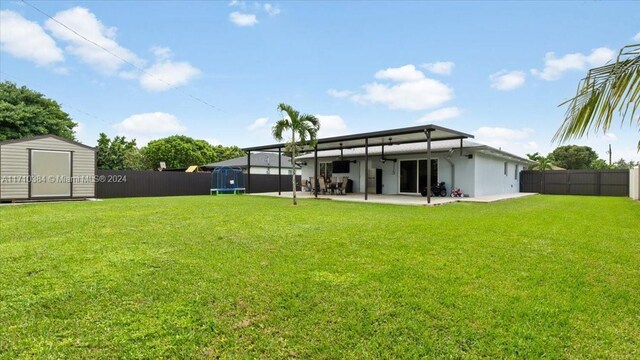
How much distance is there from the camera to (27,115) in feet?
74.3

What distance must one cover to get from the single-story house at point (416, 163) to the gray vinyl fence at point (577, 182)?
4.47 ft

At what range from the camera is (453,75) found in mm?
14750

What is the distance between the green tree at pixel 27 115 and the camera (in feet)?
72.3

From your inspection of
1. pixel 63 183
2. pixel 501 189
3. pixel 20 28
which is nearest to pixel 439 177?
pixel 501 189

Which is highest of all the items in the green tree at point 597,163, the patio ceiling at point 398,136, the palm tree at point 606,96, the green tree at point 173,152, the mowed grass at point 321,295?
the green tree at point 173,152

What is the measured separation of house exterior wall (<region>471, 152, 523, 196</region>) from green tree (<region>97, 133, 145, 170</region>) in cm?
3379

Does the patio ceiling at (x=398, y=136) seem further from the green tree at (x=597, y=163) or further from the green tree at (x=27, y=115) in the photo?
the green tree at (x=597, y=163)

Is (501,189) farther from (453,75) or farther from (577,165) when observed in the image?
(577,165)

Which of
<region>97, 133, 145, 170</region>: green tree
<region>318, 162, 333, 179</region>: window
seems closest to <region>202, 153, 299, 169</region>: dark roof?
<region>318, 162, 333, 179</region>: window

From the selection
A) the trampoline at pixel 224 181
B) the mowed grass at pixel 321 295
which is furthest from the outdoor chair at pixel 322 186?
the mowed grass at pixel 321 295

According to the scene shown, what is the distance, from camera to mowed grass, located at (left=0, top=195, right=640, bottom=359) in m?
2.27

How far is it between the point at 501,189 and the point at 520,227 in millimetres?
12497

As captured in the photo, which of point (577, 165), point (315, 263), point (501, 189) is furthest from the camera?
point (577, 165)

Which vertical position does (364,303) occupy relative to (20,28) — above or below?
below
